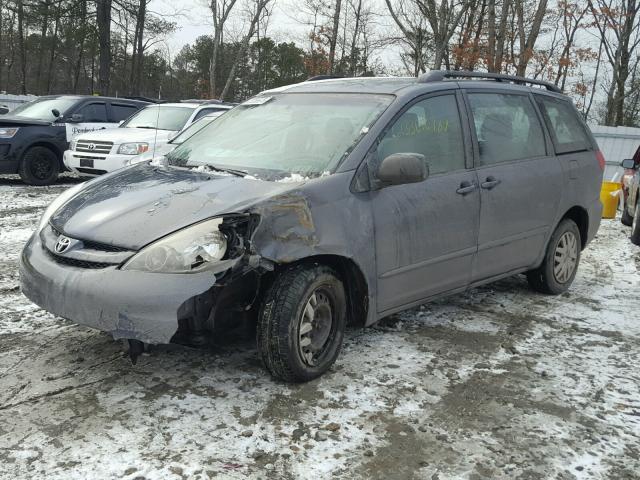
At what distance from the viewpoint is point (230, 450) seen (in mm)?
2695

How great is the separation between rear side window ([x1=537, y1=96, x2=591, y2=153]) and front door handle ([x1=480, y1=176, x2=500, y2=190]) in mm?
1088

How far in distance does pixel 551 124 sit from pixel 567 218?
0.83 meters

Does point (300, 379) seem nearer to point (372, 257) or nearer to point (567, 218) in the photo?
point (372, 257)

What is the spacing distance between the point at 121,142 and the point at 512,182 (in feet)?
24.2

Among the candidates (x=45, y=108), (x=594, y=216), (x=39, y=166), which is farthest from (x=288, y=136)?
(x=45, y=108)

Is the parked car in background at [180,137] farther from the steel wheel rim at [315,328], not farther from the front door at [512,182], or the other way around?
the steel wheel rim at [315,328]

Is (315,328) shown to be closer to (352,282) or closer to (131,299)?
(352,282)

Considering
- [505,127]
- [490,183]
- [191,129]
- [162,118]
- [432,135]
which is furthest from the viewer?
[162,118]

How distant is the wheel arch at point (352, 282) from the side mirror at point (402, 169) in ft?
1.74

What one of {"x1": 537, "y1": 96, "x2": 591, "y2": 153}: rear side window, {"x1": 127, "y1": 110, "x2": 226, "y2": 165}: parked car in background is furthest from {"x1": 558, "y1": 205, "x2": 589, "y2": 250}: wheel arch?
{"x1": 127, "y1": 110, "x2": 226, "y2": 165}: parked car in background

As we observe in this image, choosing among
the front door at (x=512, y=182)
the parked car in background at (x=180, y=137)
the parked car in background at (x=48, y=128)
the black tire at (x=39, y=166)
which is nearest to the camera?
the front door at (x=512, y=182)

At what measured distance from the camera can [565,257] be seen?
5.38 metres

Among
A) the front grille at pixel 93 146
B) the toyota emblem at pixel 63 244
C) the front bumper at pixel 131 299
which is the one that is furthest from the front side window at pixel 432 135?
the front grille at pixel 93 146

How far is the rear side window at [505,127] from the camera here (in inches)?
173
